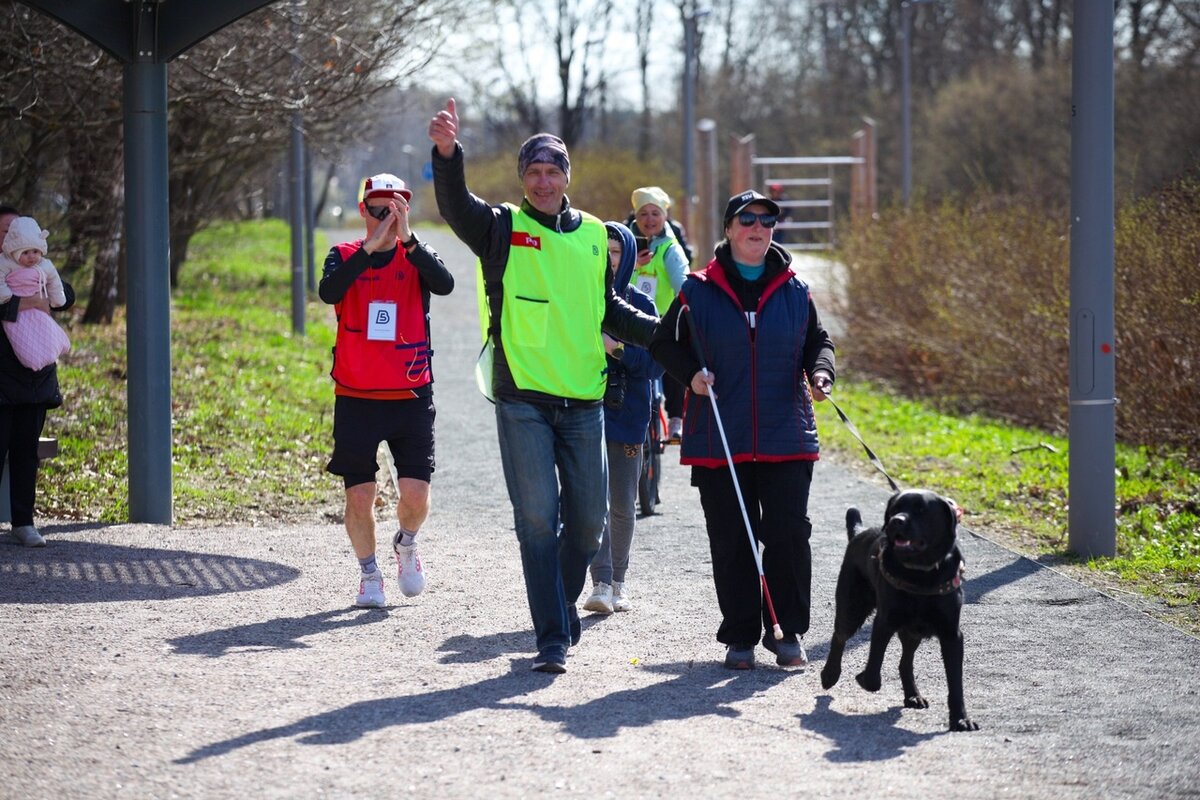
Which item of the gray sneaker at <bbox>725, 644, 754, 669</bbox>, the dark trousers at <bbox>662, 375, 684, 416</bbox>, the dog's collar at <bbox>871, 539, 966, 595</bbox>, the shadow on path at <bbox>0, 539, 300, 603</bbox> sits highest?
the dark trousers at <bbox>662, 375, 684, 416</bbox>

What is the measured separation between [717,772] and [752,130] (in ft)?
168

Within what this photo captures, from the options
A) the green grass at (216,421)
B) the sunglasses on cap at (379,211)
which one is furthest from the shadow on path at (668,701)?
the green grass at (216,421)

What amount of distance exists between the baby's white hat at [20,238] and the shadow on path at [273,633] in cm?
274

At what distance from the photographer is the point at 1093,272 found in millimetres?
8477

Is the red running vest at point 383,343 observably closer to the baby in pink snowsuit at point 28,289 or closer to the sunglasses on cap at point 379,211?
the sunglasses on cap at point 379,211

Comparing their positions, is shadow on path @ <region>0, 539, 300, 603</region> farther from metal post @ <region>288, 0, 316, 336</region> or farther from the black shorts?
metal post @ <region>288, 0, 316, 336</region>

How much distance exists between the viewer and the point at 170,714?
5.27m

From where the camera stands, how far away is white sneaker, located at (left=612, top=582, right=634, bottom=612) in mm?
7238

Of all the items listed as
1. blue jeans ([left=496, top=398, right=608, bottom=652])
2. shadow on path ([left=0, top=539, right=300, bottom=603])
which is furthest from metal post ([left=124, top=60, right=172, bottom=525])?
blue jeans ([left=496, top=398, right=608, bottom=652])

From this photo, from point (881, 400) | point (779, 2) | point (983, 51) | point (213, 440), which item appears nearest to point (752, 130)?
point (779, 2)

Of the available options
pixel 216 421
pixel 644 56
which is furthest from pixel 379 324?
pixel 644 56

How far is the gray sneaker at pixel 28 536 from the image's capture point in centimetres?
829

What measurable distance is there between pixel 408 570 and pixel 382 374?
939 millimetres

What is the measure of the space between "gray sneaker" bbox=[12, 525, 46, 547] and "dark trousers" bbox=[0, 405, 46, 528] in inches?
1.4
